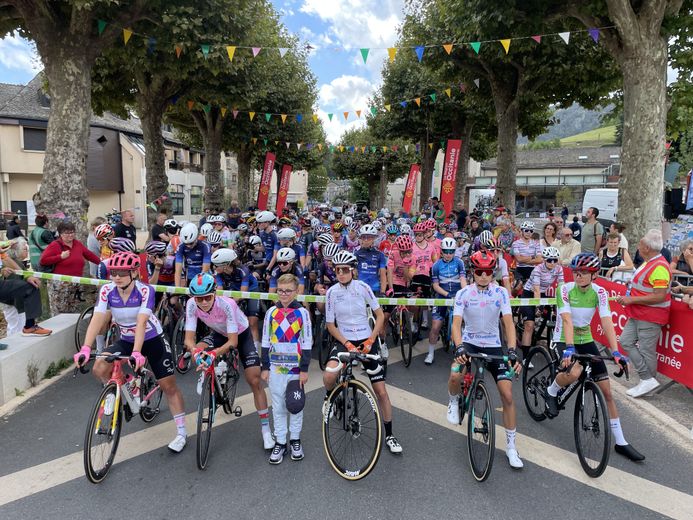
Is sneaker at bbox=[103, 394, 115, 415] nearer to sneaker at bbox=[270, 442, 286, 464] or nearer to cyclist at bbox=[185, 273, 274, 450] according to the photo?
cyclist at bbox=[185, 273, 274, 450]

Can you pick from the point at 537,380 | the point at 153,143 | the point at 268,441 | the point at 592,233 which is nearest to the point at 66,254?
the point at 268,441

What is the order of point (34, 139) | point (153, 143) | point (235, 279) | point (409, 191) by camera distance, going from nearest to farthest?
point (235, 279) → point (153, 143) → point (409, 191) → point (34, 139)

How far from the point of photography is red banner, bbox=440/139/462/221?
18.0 metres

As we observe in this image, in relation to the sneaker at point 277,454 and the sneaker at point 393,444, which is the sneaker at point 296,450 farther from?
the sneaker at point 393,444

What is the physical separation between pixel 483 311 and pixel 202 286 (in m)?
2.73

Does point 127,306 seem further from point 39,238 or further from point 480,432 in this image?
point 39,238

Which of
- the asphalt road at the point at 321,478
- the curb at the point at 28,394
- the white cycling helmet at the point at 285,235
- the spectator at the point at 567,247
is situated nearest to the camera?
the asphalt road at the point at 321,478

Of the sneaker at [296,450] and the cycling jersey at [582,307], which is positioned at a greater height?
the cycling jersey at [582,307]

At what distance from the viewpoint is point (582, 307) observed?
14.9 ft

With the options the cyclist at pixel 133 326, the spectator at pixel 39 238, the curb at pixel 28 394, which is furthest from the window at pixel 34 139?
the cyclist at pixel 133 326

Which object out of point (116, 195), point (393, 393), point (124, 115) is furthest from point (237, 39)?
point (116, 195)

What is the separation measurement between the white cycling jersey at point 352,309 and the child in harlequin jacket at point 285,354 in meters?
0.45

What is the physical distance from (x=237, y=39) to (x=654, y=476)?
493 inches

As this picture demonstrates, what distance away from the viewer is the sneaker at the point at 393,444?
430 centimetres
